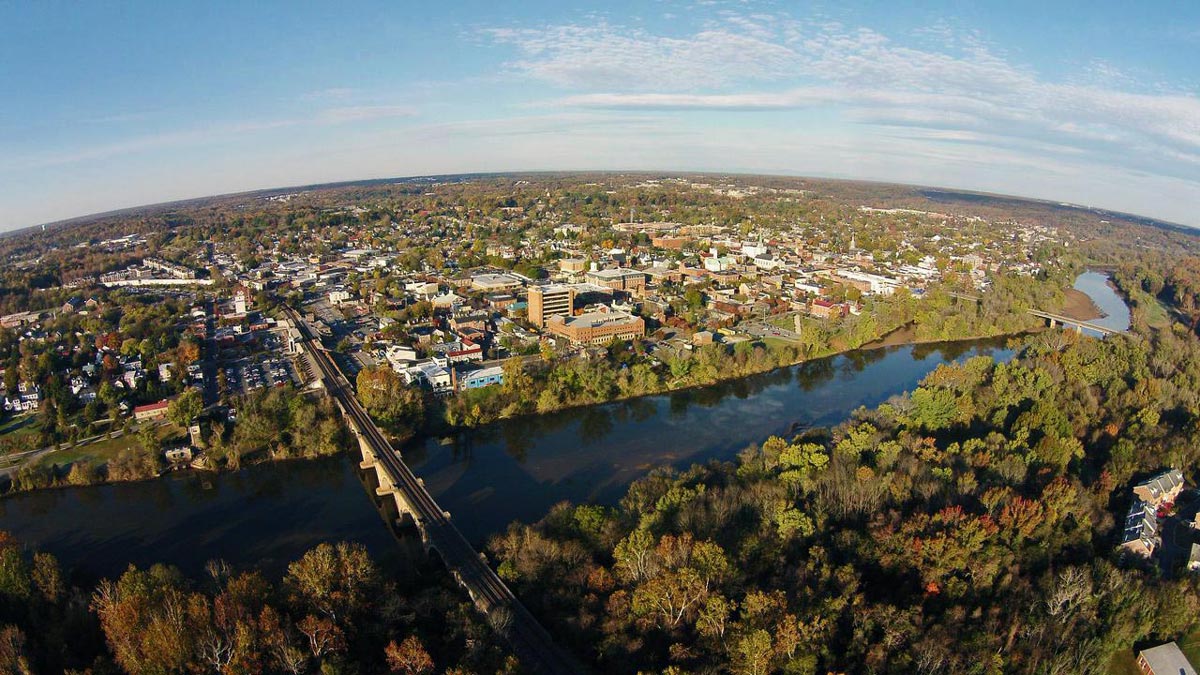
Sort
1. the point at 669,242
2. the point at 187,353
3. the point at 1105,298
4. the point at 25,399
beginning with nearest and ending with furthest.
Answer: the point at 25,399
the point at 187,353
the point at 1105,298
the point at 669,242

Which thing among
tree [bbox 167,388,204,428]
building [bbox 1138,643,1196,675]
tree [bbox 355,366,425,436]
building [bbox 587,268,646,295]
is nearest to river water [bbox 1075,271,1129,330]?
building [bbox 587,268,646,295]

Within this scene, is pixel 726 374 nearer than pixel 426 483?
No

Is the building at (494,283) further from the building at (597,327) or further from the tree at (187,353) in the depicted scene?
the tree at (187,353)

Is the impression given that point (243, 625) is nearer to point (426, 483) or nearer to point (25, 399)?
point (426, 483)

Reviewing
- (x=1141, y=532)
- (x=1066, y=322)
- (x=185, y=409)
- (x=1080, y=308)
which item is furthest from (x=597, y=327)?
(x=1080, y=308)

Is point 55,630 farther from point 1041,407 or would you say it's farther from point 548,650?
point 1041,407

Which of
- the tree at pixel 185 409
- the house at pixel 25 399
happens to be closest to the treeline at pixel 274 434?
the tree at pixel 185 409

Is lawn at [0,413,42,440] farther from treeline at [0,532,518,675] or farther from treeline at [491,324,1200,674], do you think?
treeline at [491,324,1200,674]
